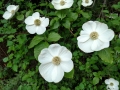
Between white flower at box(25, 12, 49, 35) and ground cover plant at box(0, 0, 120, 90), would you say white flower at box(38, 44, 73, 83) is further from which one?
white flower at box(25, 12, 49, 35)

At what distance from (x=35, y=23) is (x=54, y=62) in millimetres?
513

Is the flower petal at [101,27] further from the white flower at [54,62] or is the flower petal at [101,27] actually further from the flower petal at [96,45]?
the white flower at [54,62]

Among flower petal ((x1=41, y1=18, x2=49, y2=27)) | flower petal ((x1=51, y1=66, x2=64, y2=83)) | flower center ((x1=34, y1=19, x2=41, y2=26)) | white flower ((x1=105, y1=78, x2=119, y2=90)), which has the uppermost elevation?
flower petal ((x1=41, y1=18, x2=49, y2=27))

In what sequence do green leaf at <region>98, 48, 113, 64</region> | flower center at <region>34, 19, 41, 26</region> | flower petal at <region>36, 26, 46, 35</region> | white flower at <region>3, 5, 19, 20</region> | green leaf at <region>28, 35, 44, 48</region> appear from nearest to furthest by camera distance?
green leaf at <region>98, 48, 113, 64</region>
green leaf at <region>28, 35, 44, 48</region>
flower petal at <region>36, 26, 46, 35</region>
flower center at <region>34, 19, 41, 26</region>
white flower at <region>3, 5, 19, 20</region>

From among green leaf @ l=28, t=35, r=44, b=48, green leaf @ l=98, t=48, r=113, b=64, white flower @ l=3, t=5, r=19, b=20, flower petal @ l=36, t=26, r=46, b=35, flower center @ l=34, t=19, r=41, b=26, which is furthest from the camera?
white flower @ l=3, t=5, r=19, b=20

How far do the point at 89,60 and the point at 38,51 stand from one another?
52cm

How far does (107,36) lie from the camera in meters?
1.57

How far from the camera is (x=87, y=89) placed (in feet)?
6.52

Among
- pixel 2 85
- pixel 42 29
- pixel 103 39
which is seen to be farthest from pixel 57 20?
pixel 2 85

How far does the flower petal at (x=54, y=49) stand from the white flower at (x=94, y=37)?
15 centimetres

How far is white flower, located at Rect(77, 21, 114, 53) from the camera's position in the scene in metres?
1.55

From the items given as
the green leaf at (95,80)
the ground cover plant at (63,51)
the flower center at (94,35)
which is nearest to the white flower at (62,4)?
the ground cover plant at (63,51)

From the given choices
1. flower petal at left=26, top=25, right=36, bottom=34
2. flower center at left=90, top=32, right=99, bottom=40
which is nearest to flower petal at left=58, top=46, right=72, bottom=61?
flower center at left=90, top=32, right=99, bottom=40

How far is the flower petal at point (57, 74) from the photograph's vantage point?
1.56m
